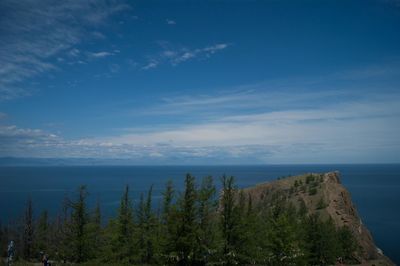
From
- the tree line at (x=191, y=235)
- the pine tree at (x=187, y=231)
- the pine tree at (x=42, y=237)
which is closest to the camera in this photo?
the pine tree at (x=187, y=231)

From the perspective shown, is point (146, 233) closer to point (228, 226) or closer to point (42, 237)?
point (228, 226)

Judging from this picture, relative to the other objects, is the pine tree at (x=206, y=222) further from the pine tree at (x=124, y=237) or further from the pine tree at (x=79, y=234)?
the pine tree at (x=79, y=234)

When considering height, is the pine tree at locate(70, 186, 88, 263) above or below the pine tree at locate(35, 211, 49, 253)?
above

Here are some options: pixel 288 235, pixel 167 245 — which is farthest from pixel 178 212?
pixel 288 235

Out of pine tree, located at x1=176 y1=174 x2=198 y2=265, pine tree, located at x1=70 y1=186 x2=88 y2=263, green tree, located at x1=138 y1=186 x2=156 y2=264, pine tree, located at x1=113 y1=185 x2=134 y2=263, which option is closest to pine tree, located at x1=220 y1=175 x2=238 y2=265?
pine tree, located at x1=176 y1=174 x2=198 y2=265

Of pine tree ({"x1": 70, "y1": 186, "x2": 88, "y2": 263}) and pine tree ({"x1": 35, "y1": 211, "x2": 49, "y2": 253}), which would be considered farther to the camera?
pine tree ({"x1": 35, "y1": 211, "x2": 49, "y2": 253})

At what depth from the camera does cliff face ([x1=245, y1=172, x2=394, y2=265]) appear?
8041 cm

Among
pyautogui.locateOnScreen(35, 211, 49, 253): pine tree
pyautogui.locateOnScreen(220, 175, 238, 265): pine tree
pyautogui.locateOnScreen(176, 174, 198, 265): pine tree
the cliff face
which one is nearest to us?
pyautogui.locateOnScreen(176, 174, 198, 265): pine tree

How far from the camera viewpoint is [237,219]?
36750 millimetres

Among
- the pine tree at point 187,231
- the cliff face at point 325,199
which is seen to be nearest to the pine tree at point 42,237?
the pine tree at point 187,231

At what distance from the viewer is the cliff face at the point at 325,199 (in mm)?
80412

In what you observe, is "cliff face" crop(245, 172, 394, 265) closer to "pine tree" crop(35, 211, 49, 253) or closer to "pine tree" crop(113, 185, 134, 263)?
"pine tree" crop(113, 185, 134, 263)

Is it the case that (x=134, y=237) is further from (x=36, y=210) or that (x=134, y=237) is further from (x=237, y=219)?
(x=36, y=210)

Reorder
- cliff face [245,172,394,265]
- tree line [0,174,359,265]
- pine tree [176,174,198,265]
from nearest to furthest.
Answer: pine tree [176,174,198,265] < tree line [0,174,359,265] < cliff face [245,172,394,265]
